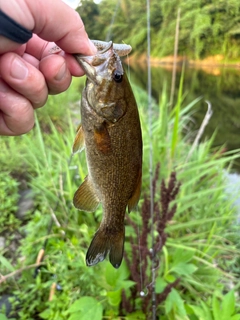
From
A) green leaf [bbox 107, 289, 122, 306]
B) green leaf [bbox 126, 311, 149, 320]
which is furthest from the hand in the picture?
green leaf [bbox 126, 311, 149, 320]

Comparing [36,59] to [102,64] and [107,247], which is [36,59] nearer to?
[102,64]

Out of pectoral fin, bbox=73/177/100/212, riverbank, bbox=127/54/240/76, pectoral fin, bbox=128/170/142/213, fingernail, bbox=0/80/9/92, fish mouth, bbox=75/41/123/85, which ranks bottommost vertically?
riverbank, bbox=127/54/240/76

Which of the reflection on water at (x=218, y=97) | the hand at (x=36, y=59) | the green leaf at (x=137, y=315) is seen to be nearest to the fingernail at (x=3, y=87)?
the hand at (x=36, y=59)

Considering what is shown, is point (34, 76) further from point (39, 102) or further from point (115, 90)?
point (115, 90)

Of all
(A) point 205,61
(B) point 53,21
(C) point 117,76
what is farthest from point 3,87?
(A) point 205,61

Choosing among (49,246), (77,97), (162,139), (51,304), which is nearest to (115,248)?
(51,304)

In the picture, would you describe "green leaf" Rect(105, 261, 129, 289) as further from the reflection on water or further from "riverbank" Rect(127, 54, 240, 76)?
"riverbank" Rect(127, 54, 240, 76)

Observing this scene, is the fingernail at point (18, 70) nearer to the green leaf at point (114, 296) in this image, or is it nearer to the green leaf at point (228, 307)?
the green leaf at point (114, 296)
